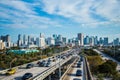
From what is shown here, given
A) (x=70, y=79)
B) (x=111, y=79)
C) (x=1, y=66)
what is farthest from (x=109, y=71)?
(x=1, y=66)

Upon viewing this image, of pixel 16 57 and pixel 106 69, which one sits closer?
pixel 106 69

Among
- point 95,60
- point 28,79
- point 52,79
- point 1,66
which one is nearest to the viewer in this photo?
point 28,79

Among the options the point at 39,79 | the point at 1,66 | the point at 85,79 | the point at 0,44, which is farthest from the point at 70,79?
the point at 0,44

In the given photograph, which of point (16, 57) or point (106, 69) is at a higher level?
point (16, 57)

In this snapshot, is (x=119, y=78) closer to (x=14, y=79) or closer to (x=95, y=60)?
(x=14, y=79)

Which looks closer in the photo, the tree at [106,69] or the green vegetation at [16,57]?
the tree at [106,69]

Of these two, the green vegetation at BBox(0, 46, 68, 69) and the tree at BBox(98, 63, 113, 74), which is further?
the green vegetation at BBox(0, 46, 68, 69)

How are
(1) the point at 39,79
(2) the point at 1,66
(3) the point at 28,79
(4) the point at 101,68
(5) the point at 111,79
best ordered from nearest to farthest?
(3) the point at 28,79 < (1) the point at 39,79 < (5) the point at 111,79 < (4) the point at 101,68 < (2) the point at 1,66

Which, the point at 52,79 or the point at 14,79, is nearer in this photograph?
the point at 14,79

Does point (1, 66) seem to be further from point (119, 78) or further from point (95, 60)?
point (119, 78)
